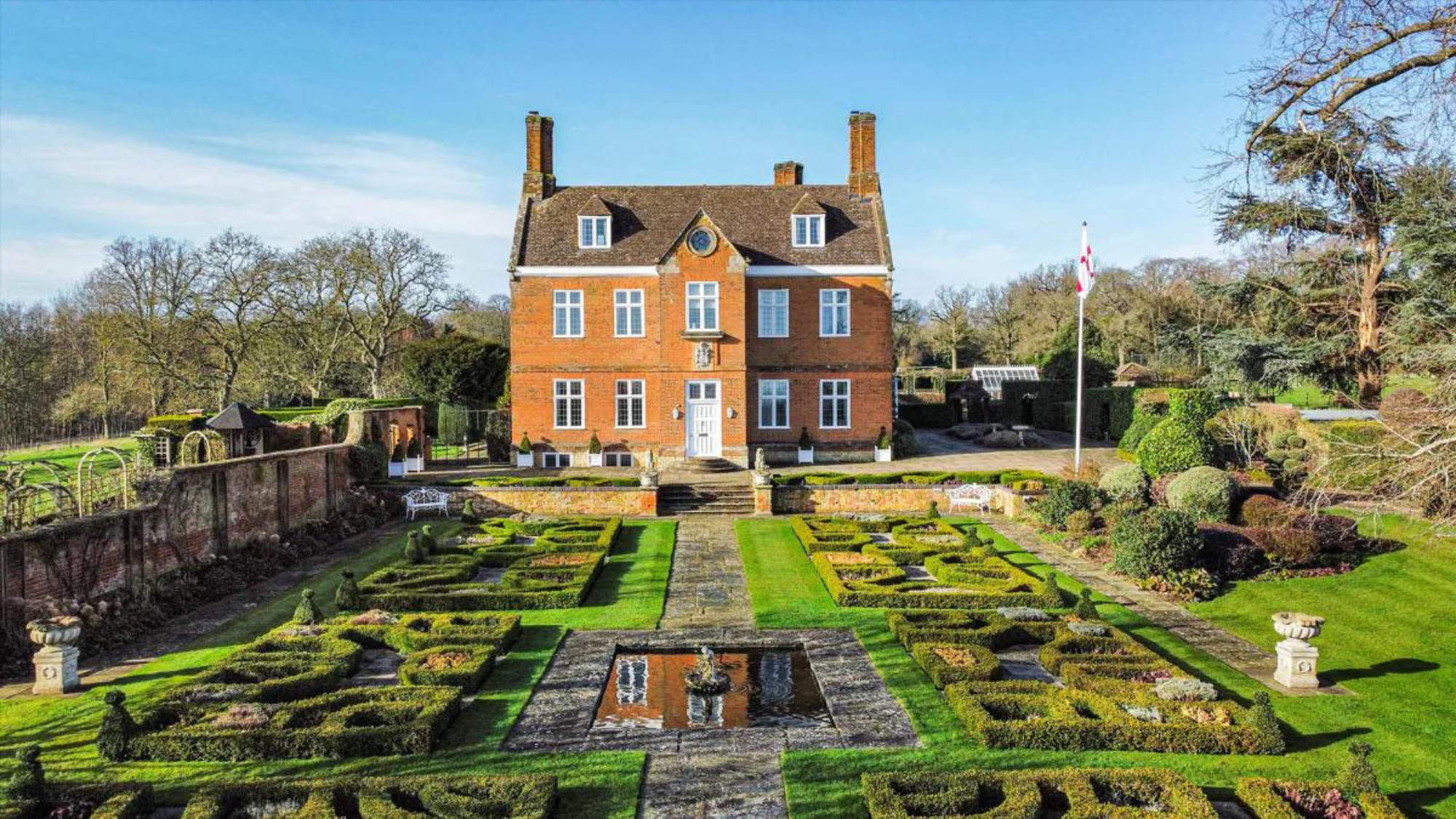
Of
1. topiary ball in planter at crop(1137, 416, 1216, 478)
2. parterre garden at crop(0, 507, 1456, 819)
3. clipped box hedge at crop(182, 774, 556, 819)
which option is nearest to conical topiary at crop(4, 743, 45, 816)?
parterre garden at crop(0, 507, 1456, 819)

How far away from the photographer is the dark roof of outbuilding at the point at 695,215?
3072 cm

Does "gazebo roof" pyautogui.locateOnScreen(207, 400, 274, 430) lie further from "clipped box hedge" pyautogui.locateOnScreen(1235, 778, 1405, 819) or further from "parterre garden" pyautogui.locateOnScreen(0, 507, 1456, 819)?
"clipped box hedge" pyautogui.locateOnScreen(1235, 778, 1405, 819)

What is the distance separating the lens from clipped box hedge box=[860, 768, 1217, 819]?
23.9 feet

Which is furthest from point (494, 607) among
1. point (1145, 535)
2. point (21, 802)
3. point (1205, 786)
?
point (1145, 535)

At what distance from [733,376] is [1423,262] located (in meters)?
19.6

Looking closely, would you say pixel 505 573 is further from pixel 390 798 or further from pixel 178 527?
pixel 390 798

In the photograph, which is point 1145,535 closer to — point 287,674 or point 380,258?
point 287,674

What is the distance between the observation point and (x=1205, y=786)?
8023 mm

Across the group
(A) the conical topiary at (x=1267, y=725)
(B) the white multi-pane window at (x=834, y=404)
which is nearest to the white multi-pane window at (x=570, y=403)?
(B) the white multi-pane window at (x=834, y=404)

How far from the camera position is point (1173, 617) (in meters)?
13.7

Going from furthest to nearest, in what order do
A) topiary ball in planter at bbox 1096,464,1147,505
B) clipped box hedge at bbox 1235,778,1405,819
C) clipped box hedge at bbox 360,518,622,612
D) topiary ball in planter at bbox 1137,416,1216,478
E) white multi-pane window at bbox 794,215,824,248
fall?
1. white multi-pane window at bbox 794,215,824,248
2. topiary ball in planter at bbox 1137,416,1216,478
3. topiary ball in planter at bbox 1096,464,1147,505
4. clipped box hedge at bbox 360,518,622,612
5. clipped box hedge at bbox 1235,778,1405,819

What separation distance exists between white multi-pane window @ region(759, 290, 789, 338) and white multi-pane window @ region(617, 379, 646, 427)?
195 inches

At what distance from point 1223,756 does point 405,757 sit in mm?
8494

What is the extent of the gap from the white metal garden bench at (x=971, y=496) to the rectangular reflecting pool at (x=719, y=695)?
1264cm
